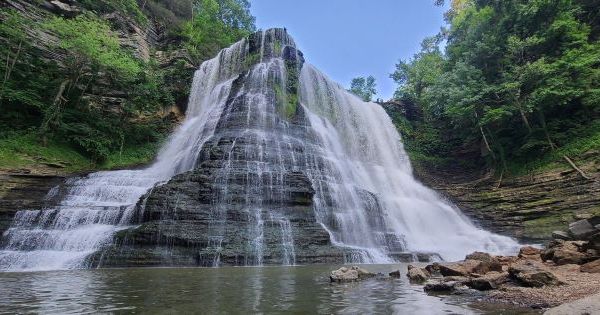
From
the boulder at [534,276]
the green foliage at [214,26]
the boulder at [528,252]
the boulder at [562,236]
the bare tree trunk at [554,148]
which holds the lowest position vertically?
the boulder at [534,276]

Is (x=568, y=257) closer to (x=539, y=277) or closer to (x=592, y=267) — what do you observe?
(x=592, y=267)

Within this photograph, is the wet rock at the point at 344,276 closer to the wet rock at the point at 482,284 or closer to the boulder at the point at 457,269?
the boulder at the point at 457,269

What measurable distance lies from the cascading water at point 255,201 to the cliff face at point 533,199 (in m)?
1.30

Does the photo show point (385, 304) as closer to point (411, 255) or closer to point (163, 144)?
point (411, 255)

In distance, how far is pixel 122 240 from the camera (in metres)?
12.4

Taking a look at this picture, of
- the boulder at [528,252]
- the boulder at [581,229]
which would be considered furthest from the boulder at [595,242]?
the boulder at [528,252]

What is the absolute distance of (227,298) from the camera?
5.53 meters

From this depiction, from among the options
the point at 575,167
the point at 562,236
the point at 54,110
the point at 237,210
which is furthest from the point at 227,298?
the point at 54,110

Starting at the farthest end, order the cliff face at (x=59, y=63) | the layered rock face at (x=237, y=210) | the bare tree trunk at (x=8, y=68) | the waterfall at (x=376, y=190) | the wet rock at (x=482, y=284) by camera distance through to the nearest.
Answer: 1. the bare tree trunk at (x=8, y=68)
2. the waterfall at (x=376, y=190)
3. the cliff face at (x=59, y=63)
4. the layered rock face at (x=237, y=210)
5. the wet rock at (x=482, y=284)

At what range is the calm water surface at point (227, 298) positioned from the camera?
4.63 metres

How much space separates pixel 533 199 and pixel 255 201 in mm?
16005

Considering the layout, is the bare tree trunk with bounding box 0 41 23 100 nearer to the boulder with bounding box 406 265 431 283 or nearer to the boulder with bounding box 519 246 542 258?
the boulder with bounding box 406 265 431 283

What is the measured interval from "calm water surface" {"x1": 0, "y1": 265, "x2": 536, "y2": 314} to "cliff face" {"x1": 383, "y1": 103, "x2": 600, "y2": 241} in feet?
49.7

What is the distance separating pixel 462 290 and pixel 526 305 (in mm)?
1324
